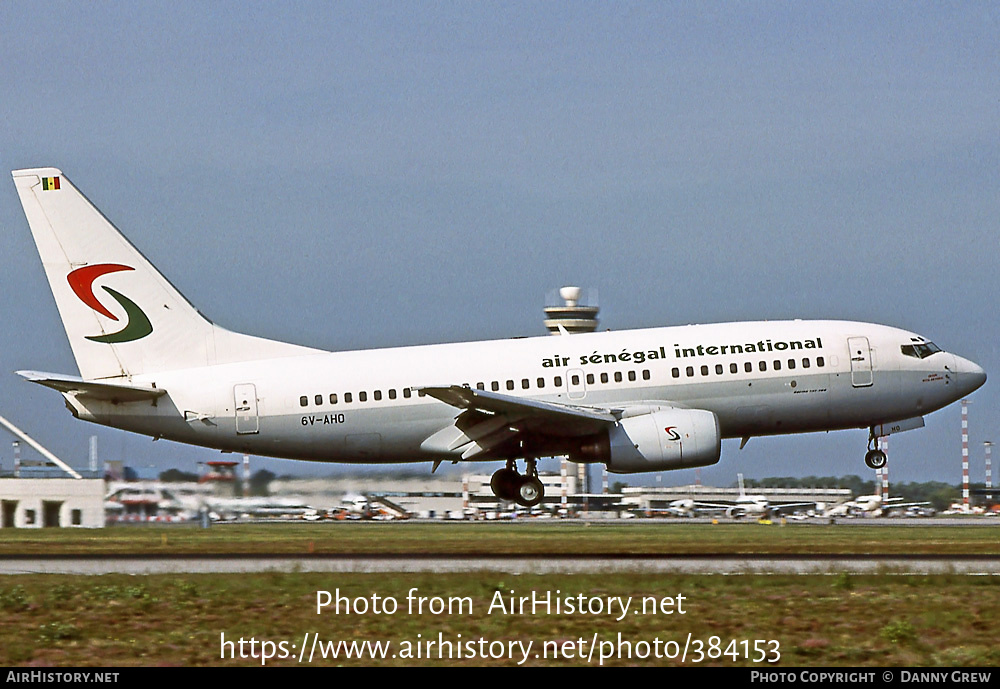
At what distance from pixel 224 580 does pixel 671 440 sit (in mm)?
15258

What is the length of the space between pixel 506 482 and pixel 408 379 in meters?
4.13

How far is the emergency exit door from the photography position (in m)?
37.3

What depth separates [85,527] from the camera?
1651 inches

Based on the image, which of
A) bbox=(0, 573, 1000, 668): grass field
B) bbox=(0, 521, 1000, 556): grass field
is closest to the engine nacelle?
bbox=(0, 521, 1000, 556): grass field

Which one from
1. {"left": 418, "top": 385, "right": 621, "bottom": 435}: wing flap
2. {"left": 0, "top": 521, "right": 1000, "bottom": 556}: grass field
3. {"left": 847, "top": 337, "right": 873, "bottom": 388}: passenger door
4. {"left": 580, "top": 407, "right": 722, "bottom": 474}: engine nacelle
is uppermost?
{"left": 847, "top": 337, "right": 873, "bottom": 388}: passenger door

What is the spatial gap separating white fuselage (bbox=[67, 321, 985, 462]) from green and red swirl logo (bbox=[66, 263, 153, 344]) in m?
1.26

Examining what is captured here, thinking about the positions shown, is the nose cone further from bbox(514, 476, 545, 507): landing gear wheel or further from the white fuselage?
bbox(514, 476, 545, 507): landing gear wheel

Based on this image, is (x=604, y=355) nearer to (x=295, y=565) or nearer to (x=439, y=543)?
(x=439, y=543)

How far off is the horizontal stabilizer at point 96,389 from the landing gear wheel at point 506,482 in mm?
9468

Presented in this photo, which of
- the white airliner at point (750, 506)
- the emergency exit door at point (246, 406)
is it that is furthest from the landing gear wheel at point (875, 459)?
the white airliner at point (750, 506)

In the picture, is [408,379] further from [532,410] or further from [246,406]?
[246,406]

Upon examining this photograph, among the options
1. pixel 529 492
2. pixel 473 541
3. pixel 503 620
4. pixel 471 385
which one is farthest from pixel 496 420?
pixel 503 620

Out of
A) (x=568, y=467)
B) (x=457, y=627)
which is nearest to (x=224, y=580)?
(x=457, y=627)

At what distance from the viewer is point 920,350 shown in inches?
1556
